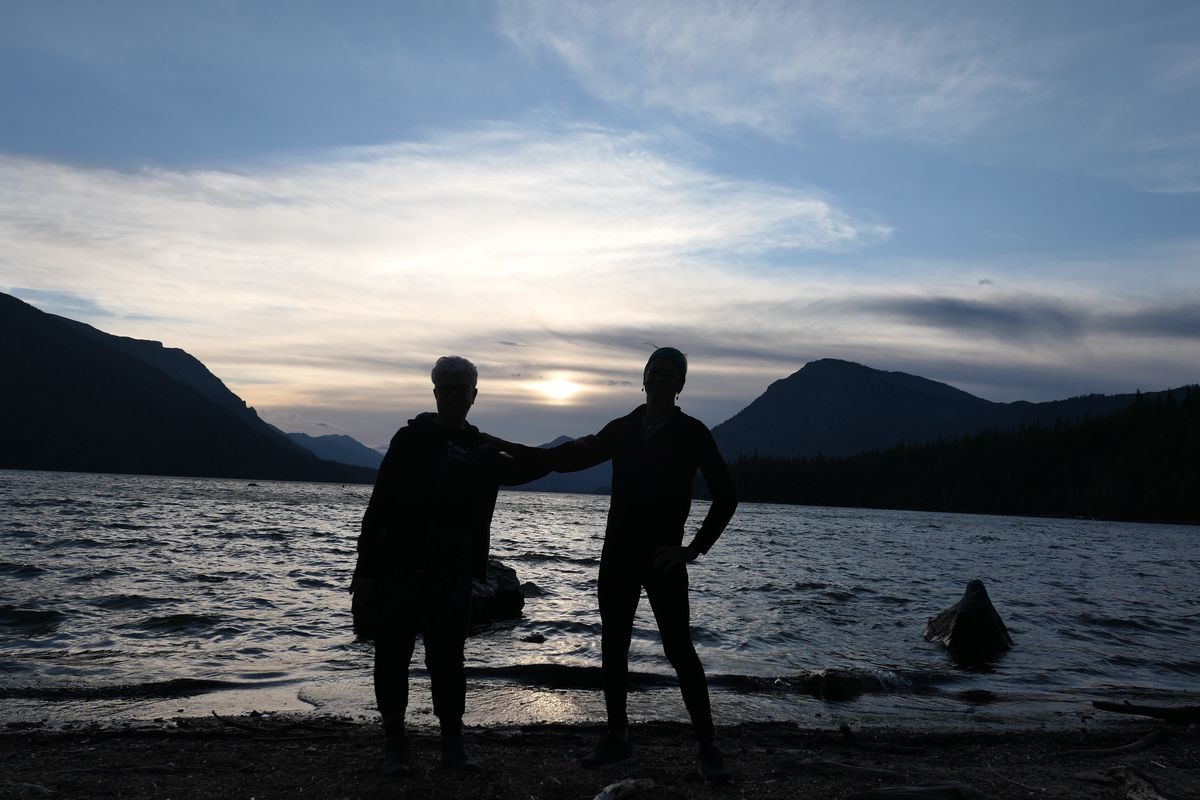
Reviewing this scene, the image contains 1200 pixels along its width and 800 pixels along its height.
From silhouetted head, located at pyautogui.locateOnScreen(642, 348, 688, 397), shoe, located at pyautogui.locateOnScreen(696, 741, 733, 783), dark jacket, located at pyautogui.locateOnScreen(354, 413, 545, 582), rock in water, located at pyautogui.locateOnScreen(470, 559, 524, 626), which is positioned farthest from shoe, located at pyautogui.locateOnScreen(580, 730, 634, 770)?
rock in water, located at pyautogui.locateOnScreen(470, 559, 524, 626)

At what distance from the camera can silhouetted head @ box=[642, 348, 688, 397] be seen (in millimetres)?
6043

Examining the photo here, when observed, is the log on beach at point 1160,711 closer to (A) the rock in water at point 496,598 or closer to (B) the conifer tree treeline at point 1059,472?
(A) the rock in water at point 496,598

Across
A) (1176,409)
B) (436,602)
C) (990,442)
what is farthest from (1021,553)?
(990,442)

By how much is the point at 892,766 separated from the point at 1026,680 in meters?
6.54

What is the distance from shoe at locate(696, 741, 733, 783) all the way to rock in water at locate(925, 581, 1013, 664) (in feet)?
29.4

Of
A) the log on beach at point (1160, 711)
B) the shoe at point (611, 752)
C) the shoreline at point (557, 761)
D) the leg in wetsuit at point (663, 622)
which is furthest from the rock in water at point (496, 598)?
the log on beach at point (1160, 711)

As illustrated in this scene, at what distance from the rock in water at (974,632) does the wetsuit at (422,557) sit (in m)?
10.5

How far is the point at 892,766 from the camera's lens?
6.56 meters

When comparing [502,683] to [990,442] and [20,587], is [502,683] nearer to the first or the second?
[20,587]

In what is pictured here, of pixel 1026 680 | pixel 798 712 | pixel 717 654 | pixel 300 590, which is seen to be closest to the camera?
pixel 798 712

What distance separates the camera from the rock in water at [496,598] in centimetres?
1488

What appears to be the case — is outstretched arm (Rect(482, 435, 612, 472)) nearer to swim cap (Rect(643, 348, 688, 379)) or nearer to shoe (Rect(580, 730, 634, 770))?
swim cap (Rect(643, 348, 688, 379))

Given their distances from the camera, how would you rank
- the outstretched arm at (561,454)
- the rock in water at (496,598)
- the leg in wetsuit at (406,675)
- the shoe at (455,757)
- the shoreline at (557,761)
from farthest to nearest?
the rock in water at (496,598)
the outstretched arm at (561,454)
the shoe at (455,757)
the leg in wetsuit at (406,675)
the shoreline at (557,761)

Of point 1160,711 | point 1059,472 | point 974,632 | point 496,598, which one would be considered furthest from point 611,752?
point 1059,472
